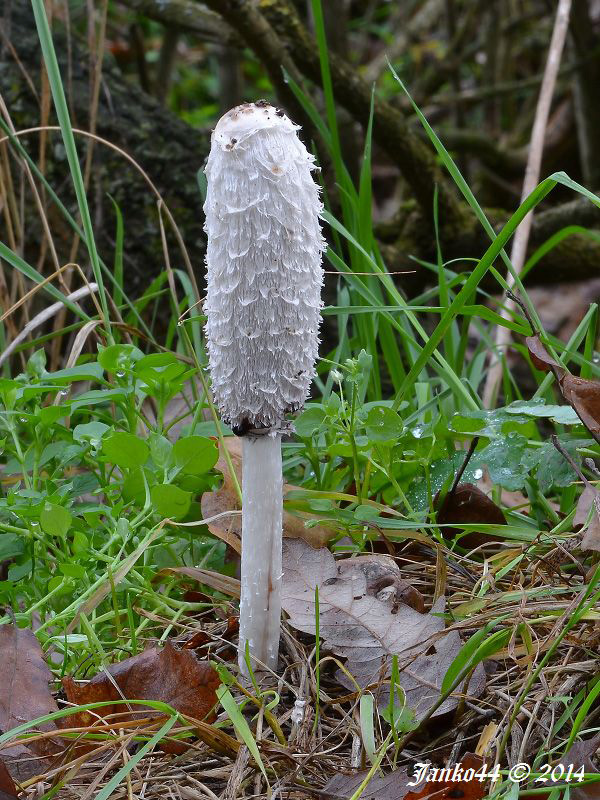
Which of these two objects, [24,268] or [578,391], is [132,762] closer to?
[578,391]

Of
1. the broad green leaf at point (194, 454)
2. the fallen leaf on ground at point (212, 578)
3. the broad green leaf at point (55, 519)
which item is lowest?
the fallen leaf on ground at point (212, 578)

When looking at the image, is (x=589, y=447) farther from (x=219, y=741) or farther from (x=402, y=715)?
(x=219, y=741)

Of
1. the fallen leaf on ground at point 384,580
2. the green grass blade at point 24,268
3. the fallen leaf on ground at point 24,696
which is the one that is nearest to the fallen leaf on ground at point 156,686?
the fallen leaf on ground at point 24,696

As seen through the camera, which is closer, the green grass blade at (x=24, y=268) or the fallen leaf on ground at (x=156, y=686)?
the fallen leaf on ground at (x=156, y=686)

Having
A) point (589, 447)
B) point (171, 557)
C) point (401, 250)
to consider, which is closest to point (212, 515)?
point (171, 557)

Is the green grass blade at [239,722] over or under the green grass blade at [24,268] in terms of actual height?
under

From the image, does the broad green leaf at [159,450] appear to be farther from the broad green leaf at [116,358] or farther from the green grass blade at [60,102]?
the green grass blade at [60,102]

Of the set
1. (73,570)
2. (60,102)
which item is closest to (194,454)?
(73,570)
